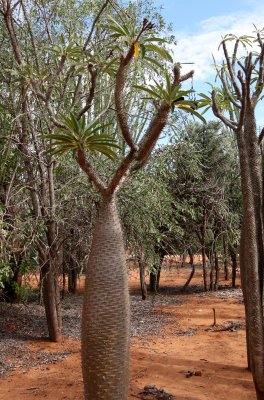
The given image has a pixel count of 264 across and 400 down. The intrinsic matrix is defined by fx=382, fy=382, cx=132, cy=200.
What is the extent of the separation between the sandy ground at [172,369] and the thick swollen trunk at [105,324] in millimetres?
1449

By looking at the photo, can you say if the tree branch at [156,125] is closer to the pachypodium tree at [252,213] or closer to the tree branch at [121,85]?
the tree branch at [121,85]

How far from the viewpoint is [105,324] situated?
8.32 ft

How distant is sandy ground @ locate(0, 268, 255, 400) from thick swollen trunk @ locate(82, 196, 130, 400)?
57.1 inches

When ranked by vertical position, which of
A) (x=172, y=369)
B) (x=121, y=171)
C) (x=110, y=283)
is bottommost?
(x=172, y=369)

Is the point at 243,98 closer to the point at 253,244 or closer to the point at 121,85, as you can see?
the point at 253,244

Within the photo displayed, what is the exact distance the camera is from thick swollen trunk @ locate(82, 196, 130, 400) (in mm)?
2523

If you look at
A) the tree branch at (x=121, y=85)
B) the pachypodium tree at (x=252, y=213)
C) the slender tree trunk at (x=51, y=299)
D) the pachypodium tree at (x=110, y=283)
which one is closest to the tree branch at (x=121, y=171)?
the pachypodium tree at (x=110, y=283)

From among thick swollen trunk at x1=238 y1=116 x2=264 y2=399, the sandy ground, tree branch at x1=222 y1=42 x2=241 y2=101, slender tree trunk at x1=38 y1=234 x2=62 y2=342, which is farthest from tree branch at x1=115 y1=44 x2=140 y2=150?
slender tree trunk at x1=38 y1=234 x2=62 y2=342

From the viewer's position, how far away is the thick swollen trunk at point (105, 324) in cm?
252

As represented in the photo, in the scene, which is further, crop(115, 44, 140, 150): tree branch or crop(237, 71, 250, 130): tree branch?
crop(237, 71, 250, 130): tree branch

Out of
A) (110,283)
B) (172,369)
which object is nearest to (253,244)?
(110,283)

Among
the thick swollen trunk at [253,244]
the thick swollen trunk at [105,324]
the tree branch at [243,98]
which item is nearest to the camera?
the thick swollen trunk at [105,324]

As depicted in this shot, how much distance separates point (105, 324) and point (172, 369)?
8.60 ft

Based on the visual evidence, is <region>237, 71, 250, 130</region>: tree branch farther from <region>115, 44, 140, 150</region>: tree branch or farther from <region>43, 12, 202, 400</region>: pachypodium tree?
<region>115, 44, 140, 150</region>: tree branch
